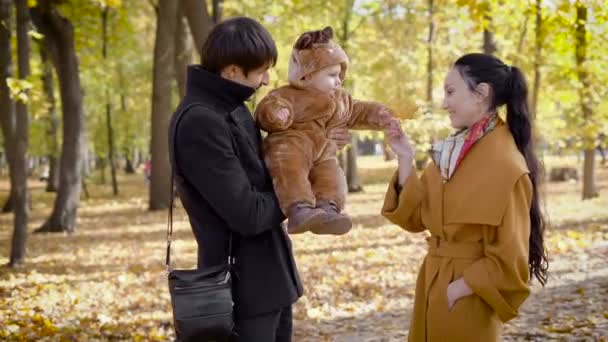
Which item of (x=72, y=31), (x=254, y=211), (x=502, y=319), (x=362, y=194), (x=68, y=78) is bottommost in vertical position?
(x=362, y=194)

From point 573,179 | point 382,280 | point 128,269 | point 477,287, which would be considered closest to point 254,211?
point 477,287

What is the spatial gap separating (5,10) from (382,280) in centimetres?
680

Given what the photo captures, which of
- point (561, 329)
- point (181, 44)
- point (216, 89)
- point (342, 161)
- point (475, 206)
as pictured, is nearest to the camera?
point (216, 89)

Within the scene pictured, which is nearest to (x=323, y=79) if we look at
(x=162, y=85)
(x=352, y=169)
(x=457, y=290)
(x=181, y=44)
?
(x=457, y=290)

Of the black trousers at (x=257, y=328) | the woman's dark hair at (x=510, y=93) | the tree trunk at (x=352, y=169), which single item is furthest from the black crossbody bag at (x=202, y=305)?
the tree trunk at (x=352, y=169)

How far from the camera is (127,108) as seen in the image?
3322cm

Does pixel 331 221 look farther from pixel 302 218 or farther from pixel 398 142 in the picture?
pixel 398 142

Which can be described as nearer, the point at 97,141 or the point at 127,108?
the point at 97,141

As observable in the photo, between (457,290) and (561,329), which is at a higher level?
(457,290)

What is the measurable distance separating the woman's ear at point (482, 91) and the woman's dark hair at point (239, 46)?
37.1 inches

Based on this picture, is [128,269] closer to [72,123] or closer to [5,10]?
[5,10]

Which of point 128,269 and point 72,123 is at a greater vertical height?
point 72,123

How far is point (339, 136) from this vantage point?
290 centimetres

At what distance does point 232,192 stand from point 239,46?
524 millimetres
